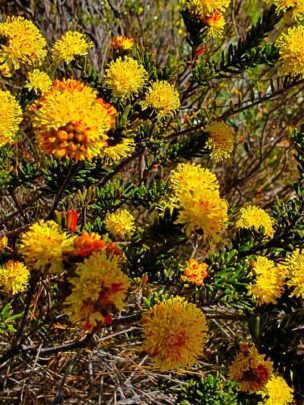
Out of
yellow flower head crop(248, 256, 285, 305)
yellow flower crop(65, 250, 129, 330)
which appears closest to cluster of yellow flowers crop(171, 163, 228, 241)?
yellow flower crop(65, 250, 129, 330)

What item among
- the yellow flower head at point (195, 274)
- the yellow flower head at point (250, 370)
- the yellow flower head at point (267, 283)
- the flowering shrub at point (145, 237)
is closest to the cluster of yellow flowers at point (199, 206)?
the flowering shrub at point (145, 237)

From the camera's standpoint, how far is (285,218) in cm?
181

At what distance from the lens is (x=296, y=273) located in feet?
5.57

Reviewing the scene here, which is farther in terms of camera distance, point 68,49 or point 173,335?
point 68,49

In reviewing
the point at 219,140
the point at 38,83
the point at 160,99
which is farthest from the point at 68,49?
the point at 219,140

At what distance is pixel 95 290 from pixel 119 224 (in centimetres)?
Answer: 89

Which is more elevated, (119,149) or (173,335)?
(119,149)

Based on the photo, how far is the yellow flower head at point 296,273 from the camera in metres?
1.69

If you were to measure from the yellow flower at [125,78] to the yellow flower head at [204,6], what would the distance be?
0.33 meters

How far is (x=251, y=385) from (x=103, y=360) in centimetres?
93

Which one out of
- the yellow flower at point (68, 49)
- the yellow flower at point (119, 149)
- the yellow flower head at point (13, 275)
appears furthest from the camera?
the yellow flower at point (68, 49)

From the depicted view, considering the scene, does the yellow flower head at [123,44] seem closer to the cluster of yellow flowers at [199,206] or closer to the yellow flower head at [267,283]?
the cluster of yellow flowers at [199,206]

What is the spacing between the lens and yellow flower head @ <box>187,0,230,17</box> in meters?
1.91

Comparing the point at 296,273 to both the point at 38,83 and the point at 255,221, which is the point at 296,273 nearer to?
the point at 255,221
